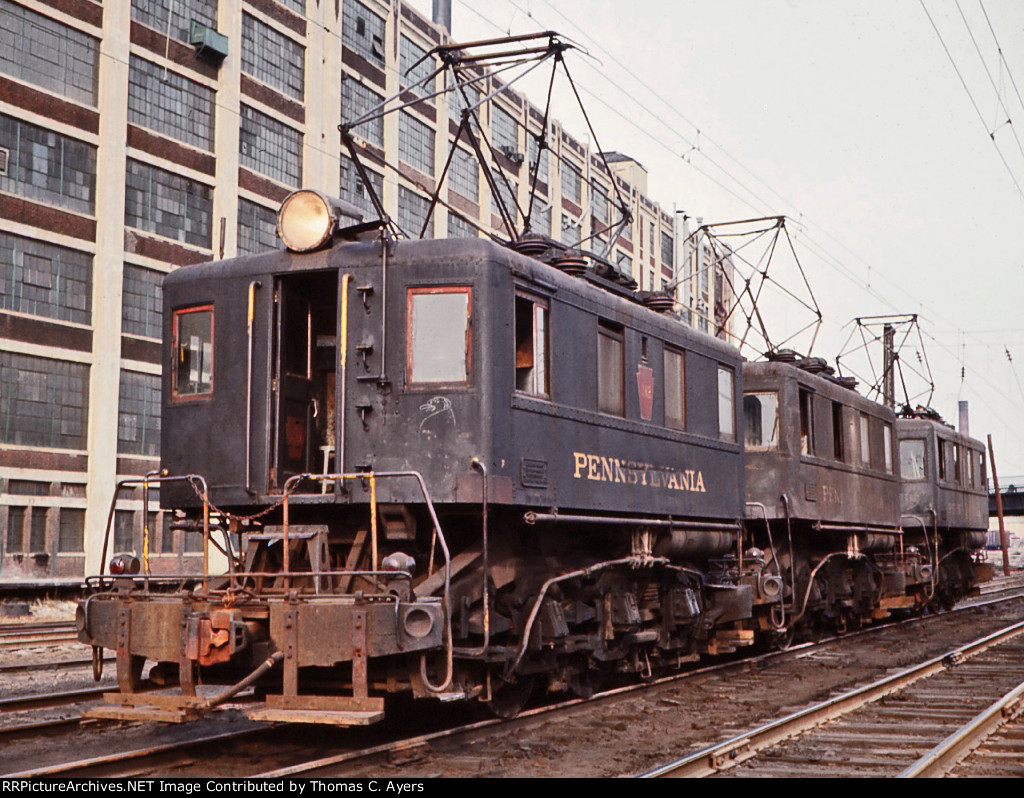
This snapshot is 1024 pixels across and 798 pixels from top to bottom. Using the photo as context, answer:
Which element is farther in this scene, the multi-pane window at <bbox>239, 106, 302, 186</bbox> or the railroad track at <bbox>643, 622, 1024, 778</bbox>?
the multi-pane window at <bbox>239, 106, 302, 186</bbox>

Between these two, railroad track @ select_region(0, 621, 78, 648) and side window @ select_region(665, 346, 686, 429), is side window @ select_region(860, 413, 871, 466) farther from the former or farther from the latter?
railroad track @ select_region(0, 621, 78, 648)

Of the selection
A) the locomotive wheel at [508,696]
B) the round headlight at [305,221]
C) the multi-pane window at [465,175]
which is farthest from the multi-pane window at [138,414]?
the locomotive wheel at [508,696]

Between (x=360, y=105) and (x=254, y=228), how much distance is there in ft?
23.3

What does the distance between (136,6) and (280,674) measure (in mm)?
24939

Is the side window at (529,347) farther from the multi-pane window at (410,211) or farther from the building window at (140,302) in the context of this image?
the multi-pane window at (410,211)

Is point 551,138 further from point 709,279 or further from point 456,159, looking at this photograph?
point 709,279

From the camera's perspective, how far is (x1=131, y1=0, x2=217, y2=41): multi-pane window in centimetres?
2977

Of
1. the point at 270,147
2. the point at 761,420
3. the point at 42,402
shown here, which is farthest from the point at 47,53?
the point at 761,420

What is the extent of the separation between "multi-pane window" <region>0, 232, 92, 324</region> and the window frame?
17844mm

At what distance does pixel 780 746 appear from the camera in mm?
8930

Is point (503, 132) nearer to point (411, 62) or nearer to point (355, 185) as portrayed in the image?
point (411, 62)

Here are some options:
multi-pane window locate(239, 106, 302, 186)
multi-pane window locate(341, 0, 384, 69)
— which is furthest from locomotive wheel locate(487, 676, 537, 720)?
multi-pane window locate(341, 0, 384, 69)

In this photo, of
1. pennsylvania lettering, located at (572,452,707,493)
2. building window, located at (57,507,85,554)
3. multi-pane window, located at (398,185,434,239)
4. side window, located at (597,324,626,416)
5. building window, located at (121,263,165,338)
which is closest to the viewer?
pennsylvania lettering, located at (572,452,707,493)

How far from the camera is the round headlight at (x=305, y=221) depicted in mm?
9648
